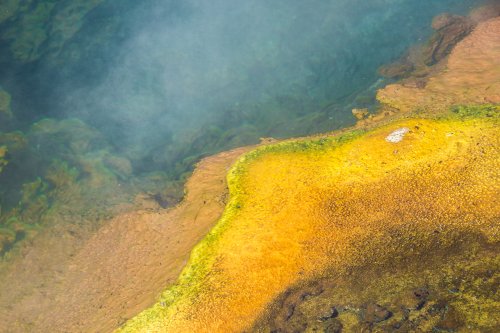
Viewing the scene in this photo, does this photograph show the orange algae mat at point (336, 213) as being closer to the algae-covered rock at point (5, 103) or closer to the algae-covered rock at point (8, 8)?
the algae-covered rock at point (5, 103)

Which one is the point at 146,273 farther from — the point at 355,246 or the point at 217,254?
the point at 355,246

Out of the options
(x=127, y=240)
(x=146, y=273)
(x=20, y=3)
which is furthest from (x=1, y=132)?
(x=146, y=273)

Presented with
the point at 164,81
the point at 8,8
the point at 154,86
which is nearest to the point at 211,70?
the point at 164,81

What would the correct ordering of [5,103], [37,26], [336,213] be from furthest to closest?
[37,26], [5,103], [336,213]

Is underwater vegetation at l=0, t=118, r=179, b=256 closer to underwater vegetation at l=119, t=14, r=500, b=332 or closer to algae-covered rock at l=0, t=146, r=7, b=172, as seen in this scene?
algae-covered rock at l=0, t=146, r=7, b=172

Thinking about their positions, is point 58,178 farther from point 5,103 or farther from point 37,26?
point 37,26

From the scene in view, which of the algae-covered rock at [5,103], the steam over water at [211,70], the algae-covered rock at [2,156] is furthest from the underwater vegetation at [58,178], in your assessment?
the algae-covered rock at [5,103]
